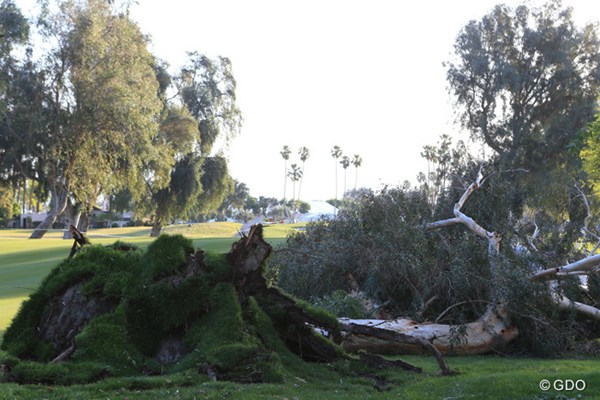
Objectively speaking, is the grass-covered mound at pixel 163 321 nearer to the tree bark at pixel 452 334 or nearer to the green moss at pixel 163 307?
the green moss at pixel 163 307

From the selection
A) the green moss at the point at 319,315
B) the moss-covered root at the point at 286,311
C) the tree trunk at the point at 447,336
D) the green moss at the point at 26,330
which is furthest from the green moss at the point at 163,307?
the tree trunk at the point at 447,336

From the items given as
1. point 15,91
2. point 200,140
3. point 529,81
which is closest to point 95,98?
point 15,91

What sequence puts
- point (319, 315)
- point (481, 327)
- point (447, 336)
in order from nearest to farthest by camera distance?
point (319, 315)
point (447, 336)
point (481, 327)

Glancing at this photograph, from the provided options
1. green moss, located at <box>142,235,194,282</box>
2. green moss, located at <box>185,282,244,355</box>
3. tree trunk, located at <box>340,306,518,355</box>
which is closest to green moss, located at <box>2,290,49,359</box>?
green moss, located at <box>142,235,194,282</box>

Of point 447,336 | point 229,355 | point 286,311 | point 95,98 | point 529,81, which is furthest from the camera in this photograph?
point 529,81

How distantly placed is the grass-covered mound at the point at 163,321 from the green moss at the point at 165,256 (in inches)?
0.5

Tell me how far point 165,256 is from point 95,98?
28216mm

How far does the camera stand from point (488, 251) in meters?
11.4

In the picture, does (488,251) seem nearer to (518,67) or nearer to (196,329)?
(196,329)

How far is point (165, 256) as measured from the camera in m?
7.15

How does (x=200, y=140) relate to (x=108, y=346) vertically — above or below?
above

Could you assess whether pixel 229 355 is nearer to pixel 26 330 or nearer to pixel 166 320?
pixel 166 320

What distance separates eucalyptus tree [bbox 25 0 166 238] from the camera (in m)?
32.9

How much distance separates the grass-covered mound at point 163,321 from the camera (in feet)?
20.7
